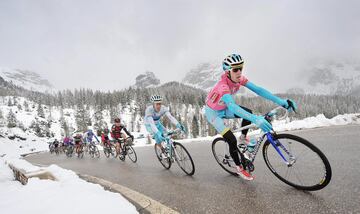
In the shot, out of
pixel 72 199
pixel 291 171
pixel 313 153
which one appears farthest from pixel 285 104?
pixel 72 199

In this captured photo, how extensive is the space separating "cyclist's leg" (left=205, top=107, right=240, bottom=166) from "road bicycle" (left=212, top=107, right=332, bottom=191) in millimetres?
112

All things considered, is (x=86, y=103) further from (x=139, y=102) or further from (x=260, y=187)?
(x=260, y=187)

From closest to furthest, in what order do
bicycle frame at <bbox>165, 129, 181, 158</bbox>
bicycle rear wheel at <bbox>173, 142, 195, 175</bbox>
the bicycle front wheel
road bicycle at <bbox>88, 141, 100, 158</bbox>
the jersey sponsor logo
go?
the bicycle front wheel
the jersey sponsor logo
bicycle rear wheel at <bbox>173, 142, 195, 175</bbox>
bicycle frame at <bbox>165, 129, 181, 158</bbox>
road bicycle at <bbox>88, 141, 100, 158</bbox>

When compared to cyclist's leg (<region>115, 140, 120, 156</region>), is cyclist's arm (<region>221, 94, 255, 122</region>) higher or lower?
higher

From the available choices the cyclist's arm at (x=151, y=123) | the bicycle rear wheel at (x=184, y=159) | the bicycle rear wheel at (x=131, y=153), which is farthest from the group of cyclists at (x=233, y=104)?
the bicycle rear wheel at (x=131, y=153)

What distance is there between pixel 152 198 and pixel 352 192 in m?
3.04

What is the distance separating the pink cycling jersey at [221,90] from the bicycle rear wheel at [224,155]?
88cm

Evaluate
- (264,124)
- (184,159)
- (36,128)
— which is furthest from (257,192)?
(36,128)

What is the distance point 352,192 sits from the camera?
112 inches

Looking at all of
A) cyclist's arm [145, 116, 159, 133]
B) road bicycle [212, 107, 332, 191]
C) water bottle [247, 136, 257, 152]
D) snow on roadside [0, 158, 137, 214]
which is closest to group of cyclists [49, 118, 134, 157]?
cyclist's arm [145, 116, 159, 133]

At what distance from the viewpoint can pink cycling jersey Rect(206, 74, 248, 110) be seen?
4.09m

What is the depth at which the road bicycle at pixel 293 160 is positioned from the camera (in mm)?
3090

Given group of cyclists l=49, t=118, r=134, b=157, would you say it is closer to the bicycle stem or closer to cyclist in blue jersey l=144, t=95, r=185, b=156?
cyclist in blue jersey l=144, t=95, r=185, b=156

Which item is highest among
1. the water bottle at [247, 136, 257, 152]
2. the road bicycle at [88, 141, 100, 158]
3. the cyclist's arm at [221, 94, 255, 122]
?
the cyclist's arm at [221, 94, 255, 122]
